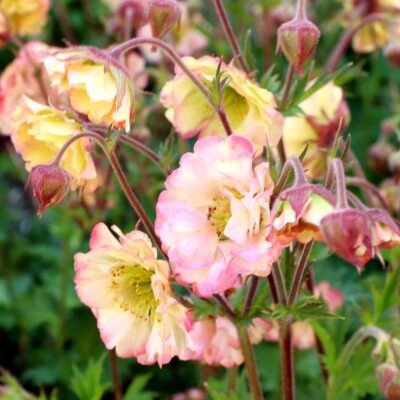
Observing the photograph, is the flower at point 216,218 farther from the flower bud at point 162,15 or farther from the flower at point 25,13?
the flower at point 25,13

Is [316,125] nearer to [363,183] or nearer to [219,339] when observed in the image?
[363,183]

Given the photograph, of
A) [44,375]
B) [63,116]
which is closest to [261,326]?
[63,116]

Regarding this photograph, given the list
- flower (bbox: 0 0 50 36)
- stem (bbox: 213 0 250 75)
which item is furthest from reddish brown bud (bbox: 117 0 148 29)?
stem (bbox: 213 0 250 75)

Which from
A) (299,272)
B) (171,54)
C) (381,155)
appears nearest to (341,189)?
(299,272)

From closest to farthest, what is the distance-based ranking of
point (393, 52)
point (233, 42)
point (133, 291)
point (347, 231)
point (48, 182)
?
point (347, 231)
point (48, 182)
point (133, 291)
point (233, 42)
point (393, 52)

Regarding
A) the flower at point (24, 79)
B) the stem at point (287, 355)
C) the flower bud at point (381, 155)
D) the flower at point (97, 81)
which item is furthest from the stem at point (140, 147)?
the flower bud at point (381, 155)

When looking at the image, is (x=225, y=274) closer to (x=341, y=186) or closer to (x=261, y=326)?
(x=341, y=186)

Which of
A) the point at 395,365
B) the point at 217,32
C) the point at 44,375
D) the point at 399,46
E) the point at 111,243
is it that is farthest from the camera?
the point at 217,32
